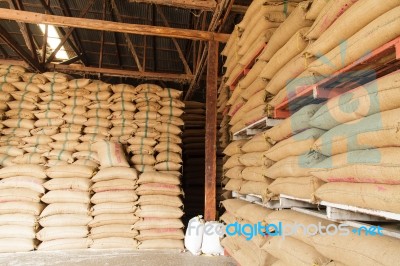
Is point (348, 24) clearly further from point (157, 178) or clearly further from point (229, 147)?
point (157, 178)

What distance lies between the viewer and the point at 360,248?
1.92 meters

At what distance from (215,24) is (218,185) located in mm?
4330

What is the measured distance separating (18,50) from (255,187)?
579 cm

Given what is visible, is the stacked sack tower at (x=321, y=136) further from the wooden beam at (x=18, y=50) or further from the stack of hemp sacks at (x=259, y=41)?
the wooden beam at (x=18, y=50)

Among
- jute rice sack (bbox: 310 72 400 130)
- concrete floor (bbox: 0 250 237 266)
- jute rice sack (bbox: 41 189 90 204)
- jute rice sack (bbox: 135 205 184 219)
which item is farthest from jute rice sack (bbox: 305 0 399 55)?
jute rice sack (bbox: 41 189 90 204)

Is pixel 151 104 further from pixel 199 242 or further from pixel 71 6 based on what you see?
pixel 71 6

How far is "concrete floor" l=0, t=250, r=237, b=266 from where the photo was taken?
4523 millimetres

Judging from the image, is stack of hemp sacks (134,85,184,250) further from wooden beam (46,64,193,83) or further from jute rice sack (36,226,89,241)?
wooden beam (46,64,193,83)

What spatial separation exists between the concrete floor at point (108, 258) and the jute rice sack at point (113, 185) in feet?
3.16

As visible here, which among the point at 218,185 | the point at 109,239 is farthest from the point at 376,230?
the point at 218,185

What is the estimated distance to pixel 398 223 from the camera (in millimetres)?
2129

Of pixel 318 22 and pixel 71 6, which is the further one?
pixel 71 6

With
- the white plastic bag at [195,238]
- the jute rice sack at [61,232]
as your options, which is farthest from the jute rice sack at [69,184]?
the white plastic bag at [195,238]

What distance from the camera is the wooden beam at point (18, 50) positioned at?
6.10m
